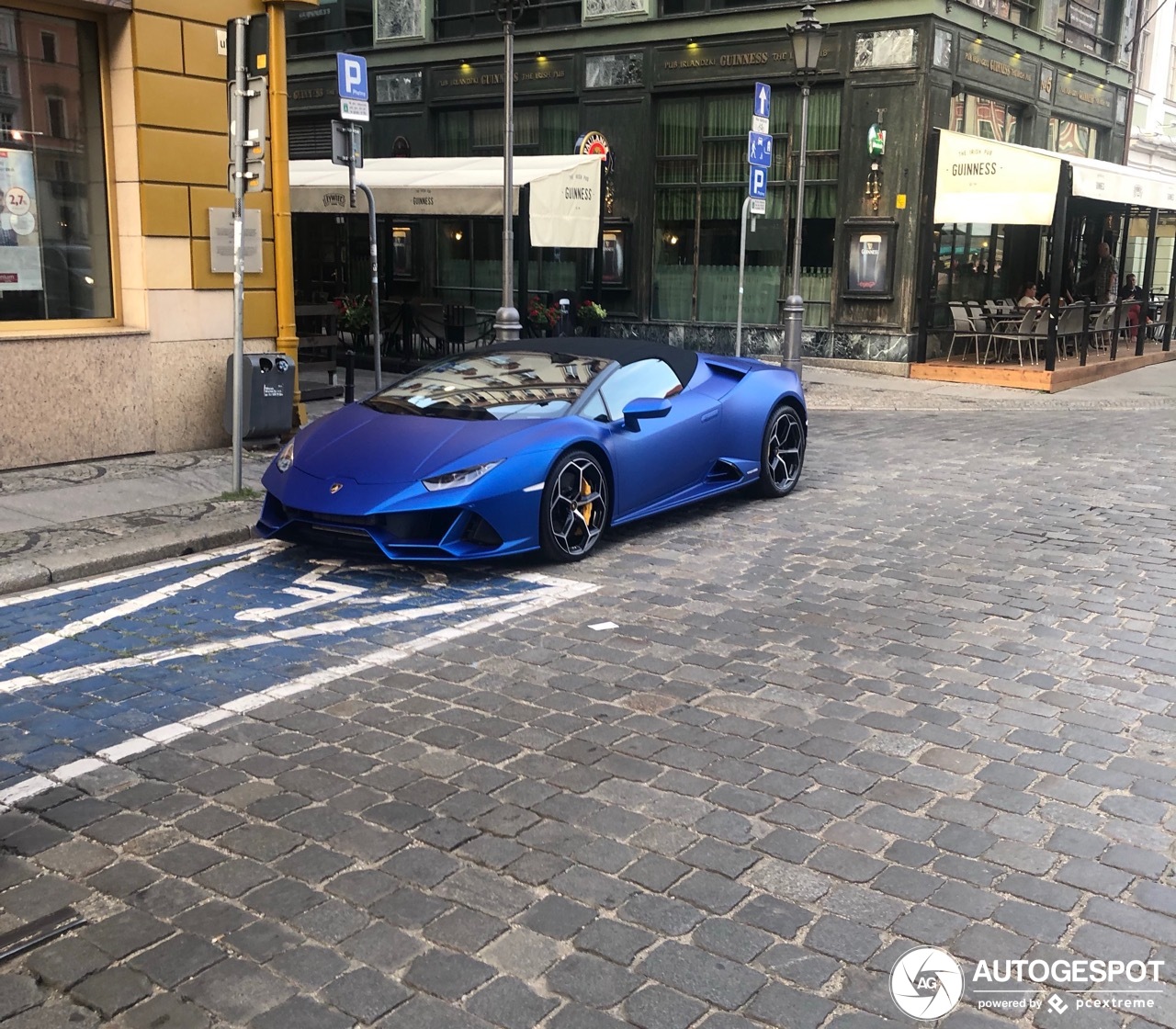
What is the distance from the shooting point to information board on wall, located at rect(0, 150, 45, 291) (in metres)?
9.86

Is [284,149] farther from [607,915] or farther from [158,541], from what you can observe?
[607,915]

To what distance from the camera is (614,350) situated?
849 centimetres

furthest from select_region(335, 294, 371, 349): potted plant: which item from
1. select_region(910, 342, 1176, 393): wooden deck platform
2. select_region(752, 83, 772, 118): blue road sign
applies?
select_region(910, 342, 1176, 393): wooden deck platform

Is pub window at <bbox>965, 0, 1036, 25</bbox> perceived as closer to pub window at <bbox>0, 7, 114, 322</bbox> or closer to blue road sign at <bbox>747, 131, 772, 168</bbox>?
blue road sign at <bbox>747, 131, 772, 168</bbox>

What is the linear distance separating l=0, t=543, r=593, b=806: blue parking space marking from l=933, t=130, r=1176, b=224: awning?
13.6 meters

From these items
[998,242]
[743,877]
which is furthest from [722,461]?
[998,242]

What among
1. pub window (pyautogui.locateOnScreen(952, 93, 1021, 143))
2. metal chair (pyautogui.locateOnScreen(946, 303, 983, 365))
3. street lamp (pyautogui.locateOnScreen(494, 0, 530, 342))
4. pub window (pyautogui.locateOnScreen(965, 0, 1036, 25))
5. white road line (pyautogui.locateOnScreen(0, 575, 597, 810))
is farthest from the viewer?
pub window (pyautogui.locateOnScreen(952, 93, 1021, 143))

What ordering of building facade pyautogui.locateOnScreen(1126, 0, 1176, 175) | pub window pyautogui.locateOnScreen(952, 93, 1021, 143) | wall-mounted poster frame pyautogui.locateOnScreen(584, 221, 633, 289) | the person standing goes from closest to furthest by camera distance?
pub window pyautogui.locateOnScreen(952, 93, 1021, 143) < wall-mounted poster frame pyautogui.locateOnScreen(584, 221, 633, 289) < the person standing < building facade pyautogui.locateOnScreen(1126, 0, 1176, 175)

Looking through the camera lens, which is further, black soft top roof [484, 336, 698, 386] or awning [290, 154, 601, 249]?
awning [290, 154, 601, 249]

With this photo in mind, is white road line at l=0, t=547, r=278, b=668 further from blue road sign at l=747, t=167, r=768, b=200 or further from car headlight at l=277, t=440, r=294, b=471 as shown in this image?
blue road sign at l=747, t=167, r=768, b=200

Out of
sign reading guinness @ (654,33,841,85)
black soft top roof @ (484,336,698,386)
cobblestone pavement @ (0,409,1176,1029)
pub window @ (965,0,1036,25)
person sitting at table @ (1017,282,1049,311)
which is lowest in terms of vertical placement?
cobblestone pavement @ (0,409,1176,1029)

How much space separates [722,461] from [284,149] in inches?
232

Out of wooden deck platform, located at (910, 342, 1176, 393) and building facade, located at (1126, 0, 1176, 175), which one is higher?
building facade, located at (1126, 0, 1176, 175)

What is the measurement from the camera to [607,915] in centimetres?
343
